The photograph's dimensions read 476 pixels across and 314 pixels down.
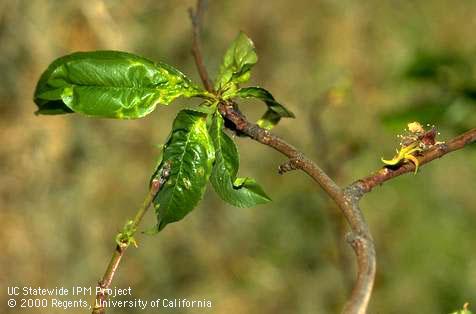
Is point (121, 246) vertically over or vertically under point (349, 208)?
over

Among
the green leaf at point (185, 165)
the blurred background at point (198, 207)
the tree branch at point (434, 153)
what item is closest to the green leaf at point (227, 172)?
the green leaf at point (185, 165)

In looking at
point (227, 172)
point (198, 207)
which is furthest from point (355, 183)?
point (198, 207)

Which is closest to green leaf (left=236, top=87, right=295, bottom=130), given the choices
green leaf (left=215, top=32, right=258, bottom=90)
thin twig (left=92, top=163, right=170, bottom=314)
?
green leaf (left=215, top=32, right=258, bottom=90)

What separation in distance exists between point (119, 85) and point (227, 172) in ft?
0.88

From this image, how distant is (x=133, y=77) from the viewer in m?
1.26

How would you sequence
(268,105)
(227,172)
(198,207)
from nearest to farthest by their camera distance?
(227,172) → (268,105) → (198,207)

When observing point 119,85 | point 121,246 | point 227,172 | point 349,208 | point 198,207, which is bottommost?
point 349,208

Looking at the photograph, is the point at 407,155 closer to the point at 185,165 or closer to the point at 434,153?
the point at 434,153

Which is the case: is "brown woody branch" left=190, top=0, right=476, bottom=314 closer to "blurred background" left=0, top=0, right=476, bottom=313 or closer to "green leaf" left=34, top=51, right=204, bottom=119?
"green leaf" left=34, top=51, right=204, bottom=119

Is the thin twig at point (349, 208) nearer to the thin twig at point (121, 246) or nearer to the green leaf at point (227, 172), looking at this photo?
the green leaf at point (227, 172)

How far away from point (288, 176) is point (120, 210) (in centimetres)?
124

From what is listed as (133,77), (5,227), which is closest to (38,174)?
(5,227)

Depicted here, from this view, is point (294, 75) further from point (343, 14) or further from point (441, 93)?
point (441, 93)

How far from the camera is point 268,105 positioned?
1396 mm
